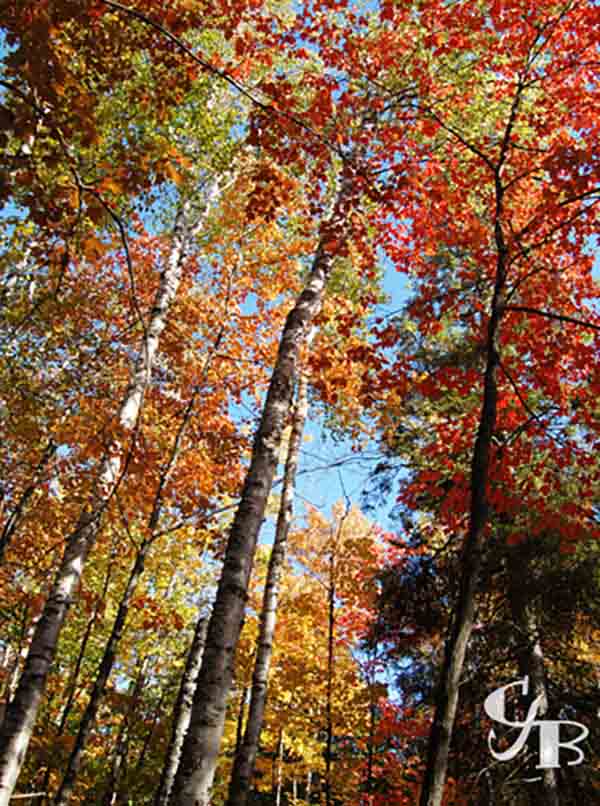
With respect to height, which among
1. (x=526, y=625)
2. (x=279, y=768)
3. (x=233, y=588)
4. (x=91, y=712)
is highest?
(x=526, y=625)

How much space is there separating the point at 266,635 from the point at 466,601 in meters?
4.87

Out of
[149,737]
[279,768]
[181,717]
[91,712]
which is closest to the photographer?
[91,712]

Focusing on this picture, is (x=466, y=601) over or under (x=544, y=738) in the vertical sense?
under

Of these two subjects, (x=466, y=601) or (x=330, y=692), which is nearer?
(x=466, y=601)

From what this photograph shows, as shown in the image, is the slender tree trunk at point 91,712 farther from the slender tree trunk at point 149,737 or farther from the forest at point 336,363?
the slender tree trunk at point 149,737

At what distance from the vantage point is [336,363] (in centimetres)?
1112

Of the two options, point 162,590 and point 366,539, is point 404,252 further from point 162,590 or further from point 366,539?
point 162,590

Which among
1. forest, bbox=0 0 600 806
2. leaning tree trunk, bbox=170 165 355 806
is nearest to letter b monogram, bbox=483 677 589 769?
forest, bbox=0 0 600 806

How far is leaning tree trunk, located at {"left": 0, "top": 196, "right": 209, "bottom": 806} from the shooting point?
4.77m

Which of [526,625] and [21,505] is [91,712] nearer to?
[21,505]

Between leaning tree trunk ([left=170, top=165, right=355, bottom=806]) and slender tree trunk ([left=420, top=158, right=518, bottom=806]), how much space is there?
153 centimetres

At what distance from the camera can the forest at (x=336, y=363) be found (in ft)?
12.7

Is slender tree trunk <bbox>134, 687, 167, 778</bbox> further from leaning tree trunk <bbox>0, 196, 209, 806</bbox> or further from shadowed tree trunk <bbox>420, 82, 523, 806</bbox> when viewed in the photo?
shadowed tree trunk <bbox>420, 82, 523, 806</bbox>

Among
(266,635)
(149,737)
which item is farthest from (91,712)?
(149,737)
